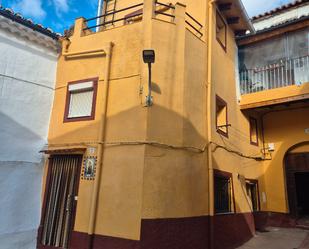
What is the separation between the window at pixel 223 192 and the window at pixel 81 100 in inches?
174

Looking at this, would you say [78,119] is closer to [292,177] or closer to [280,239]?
[280,239]

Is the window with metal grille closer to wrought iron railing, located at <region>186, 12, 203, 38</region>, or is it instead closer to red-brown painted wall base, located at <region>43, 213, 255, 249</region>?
red-brown painted wall base, located at <region>43, 213, 255, 249</region>

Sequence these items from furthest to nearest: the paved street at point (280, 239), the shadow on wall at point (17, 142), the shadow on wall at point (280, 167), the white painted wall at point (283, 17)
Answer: the white painted wall at point (283, 17)
the shadow on wall at point (280, 167)
the paved street at point (280, 239)
the shadow on wall at point (17, 142)

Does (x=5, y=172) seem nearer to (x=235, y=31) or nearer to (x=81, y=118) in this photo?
(x=81, y=118)

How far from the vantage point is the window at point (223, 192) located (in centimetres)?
936

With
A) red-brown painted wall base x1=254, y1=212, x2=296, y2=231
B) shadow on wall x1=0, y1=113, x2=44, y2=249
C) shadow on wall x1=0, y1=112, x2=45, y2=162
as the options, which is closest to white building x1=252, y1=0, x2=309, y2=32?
red-brown painted wall base x1=254, y1=212, x2=296, y2=231

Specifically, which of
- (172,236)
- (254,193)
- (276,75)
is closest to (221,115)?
(276,75)

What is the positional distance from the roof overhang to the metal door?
7921 mm

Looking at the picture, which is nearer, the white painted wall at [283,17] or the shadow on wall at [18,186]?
the shadow on wall at [18,186]

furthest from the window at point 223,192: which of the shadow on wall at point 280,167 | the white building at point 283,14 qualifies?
the white building at point 283,14

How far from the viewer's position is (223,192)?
9.80 m

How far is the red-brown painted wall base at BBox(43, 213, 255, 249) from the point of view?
710 cm

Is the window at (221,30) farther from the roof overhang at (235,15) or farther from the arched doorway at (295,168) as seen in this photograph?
the arched doorway at (295,168)

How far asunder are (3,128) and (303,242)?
10.3m
